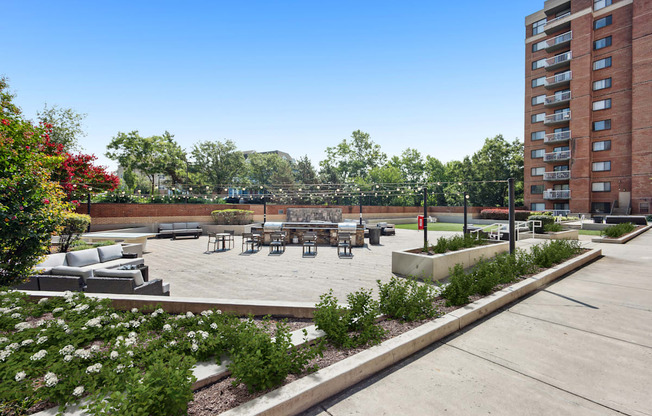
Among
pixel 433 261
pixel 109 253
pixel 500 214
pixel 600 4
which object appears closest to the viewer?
pixel 433 261

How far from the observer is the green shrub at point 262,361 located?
100 inches

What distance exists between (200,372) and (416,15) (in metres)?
12.7

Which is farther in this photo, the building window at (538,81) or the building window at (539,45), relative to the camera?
the building window at (538,81)

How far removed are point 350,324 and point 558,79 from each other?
43.6 m

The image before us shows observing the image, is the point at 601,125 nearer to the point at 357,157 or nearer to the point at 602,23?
the point at 602,23

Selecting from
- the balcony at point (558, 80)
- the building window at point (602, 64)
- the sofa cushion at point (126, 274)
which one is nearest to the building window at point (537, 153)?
the balcony at point (558, 80)

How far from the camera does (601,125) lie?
31453mm

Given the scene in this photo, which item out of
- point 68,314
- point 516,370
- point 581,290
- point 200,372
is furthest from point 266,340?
point 581,290

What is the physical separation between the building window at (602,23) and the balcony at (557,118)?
9.22 m

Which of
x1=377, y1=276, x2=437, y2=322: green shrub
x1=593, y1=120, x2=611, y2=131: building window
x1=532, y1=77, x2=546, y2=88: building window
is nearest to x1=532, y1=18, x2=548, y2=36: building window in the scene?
x1=532, y1=77, x2=546, y2=88: building window

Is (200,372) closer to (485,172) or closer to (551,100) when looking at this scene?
(551,100)

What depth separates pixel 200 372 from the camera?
285 centimetres

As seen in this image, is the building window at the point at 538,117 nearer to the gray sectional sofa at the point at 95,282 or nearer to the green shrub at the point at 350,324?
the green shrub at the point at 350,324

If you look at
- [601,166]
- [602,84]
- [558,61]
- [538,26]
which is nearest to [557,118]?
[602,84]
